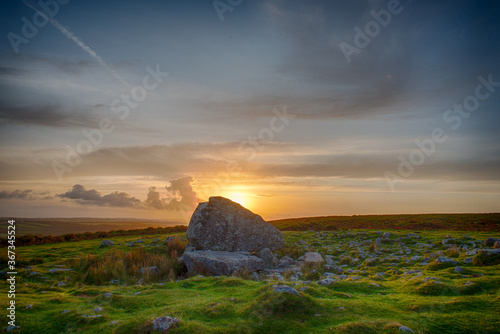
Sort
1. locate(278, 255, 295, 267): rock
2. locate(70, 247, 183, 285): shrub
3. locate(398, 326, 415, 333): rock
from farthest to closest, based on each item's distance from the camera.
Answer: locate(278, 255, 295, 267): rock < locate(70, 247, 183, 285): shrub < locate(398, 326, 415, 333): rock

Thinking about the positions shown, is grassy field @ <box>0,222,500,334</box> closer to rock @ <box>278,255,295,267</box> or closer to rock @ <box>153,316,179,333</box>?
rock @ <box>153,316,179,333</box>

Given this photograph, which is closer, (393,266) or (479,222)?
(393,266)

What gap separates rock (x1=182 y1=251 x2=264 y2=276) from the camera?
1553 cm

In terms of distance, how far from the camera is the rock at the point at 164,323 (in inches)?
249

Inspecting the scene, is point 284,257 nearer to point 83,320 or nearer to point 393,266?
point 393,266

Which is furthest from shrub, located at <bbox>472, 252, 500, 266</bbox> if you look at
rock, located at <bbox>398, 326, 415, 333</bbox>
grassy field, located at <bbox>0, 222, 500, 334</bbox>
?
rock, located at <bbox>398, 326, 415, 333</bbox>

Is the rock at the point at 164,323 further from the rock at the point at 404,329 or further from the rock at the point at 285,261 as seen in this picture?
the rock at the point at 285,261

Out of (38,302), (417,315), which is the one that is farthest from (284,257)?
(38,302)

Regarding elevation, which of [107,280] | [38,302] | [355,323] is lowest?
[107,280]

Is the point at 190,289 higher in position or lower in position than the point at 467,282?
lower

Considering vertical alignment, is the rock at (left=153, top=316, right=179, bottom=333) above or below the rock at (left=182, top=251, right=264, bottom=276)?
above

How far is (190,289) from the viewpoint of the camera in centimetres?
1112

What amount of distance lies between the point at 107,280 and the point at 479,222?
144 feet

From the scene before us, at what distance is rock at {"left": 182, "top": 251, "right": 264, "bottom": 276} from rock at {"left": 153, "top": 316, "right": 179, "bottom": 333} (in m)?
8.86
